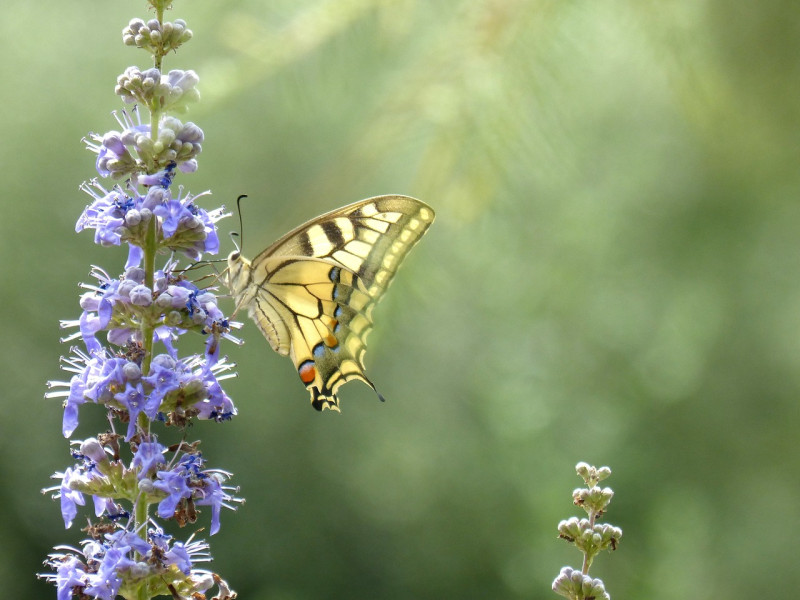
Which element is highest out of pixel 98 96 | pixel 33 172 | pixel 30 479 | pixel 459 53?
pixel 98 96

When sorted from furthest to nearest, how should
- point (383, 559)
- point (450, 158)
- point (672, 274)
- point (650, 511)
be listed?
1. point (383, 559)
2. point (672, 274)
3. point (650, 511)
4. point (450, 158)

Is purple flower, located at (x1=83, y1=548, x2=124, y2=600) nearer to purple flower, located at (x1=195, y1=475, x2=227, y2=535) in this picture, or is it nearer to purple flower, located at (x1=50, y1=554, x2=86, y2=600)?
purple flower, located at (x1=50, y1=554, x2=86, y2=600)

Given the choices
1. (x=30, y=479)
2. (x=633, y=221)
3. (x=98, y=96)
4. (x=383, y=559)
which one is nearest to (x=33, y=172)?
(x=98, y=96)

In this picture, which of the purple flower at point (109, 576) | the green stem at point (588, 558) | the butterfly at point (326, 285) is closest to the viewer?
the purple flower at point (109, 576)

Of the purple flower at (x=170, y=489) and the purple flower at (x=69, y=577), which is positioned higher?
the purple flower at (x=170, y=489)

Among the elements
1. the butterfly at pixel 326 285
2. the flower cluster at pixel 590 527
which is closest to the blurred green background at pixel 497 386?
the butterfly at pixel 326 285

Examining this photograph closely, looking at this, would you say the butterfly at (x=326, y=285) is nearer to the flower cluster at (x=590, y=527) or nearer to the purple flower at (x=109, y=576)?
the flower cluster at (x=590, y=527)

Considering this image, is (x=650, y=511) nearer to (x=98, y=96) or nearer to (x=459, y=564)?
(x=459, y=564)
